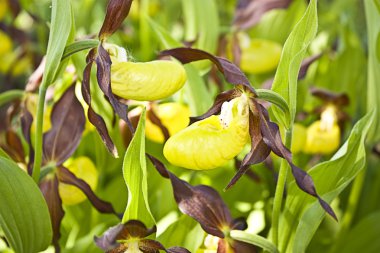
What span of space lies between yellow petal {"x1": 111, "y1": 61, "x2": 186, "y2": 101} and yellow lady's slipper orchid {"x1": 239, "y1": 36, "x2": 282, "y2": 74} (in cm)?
115

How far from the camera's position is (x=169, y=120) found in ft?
6.95

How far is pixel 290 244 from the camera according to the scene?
1.69 metres

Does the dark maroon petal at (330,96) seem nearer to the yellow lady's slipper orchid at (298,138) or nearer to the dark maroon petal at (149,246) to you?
the yellow lady's slipper orchid at (298,138)

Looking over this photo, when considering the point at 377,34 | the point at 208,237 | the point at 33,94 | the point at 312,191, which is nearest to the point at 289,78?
the point at 312,191

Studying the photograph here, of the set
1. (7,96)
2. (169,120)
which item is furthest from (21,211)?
(169,120)

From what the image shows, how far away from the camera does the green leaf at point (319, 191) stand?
158 cm

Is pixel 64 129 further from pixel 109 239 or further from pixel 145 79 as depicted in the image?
pixel 109 239

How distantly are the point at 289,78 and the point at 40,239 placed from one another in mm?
716

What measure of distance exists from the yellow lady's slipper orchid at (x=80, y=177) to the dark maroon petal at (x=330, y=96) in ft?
2.73

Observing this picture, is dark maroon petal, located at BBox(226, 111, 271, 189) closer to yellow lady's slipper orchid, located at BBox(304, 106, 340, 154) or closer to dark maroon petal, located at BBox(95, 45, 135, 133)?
dark maroon petal, located at BBox(95, 45, 135, 133)

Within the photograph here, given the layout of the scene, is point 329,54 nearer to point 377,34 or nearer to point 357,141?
point 377,34

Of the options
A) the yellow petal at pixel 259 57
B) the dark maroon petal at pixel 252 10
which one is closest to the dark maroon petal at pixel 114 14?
the yellow petal at pixel 259 57

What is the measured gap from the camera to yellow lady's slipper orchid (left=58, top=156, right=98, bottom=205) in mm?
1861

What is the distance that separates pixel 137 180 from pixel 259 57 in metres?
1.34
